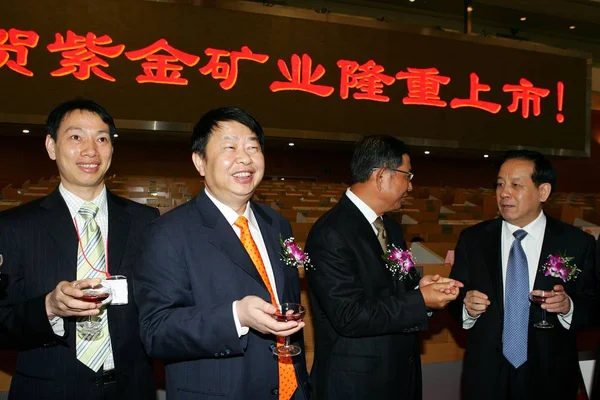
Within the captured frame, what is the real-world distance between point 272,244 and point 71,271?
61cm

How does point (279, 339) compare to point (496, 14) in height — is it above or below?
below

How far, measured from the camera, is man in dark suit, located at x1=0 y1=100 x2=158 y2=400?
4.52 ft

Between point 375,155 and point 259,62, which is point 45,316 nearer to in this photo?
point 375,155

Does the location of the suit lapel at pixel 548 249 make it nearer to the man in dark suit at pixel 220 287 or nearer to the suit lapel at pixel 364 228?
the suit lapel at pixel 364 228

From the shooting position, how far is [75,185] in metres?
1.54

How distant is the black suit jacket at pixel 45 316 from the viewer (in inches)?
54.1

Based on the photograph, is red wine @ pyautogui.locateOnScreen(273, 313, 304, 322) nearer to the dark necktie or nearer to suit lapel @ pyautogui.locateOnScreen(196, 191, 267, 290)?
suit lapel @ pyautogui.locateOnScreen(196, 191, 267, 290)

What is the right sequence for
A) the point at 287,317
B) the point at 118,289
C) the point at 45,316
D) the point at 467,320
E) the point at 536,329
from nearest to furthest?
the point at 287,317, the point at 45,316, the point at 118,289, the point at 536,329, the point at 467,320

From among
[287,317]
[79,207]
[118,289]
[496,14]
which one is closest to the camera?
[287,317]

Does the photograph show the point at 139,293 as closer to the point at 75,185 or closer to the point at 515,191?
the point at 75,185

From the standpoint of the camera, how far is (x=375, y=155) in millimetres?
1811

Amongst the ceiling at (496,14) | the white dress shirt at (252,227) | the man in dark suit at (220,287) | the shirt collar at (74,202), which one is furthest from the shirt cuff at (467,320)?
the ceiling at (496,14)

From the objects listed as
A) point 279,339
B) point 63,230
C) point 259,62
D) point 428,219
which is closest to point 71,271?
point 63,230

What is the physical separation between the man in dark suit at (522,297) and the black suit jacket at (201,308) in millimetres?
803
